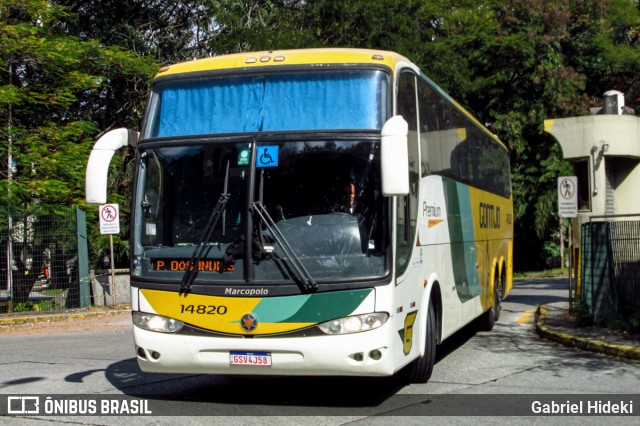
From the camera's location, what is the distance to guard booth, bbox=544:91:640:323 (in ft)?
43.4

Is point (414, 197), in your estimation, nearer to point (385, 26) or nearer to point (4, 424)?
point (4, 424)

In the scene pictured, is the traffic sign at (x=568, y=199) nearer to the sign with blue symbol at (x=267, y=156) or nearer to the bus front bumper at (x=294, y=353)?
the bus front bumper at (x=294, y=353)

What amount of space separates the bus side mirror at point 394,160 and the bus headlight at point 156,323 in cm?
242

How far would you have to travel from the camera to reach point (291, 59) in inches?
330

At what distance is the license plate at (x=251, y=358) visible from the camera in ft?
24.9

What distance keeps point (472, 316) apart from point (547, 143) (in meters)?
24.7

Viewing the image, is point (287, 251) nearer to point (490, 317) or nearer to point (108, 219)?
point (490, 317)

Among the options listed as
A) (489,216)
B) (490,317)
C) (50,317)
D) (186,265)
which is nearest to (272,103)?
(186,265)

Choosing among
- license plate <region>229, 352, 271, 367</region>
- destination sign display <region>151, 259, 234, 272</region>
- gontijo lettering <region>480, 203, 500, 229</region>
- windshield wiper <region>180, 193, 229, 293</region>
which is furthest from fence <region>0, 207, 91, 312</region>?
license plate <region>229, 352, 271, 367</region>

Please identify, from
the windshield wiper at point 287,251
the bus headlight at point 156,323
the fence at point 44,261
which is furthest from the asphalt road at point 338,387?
the fence at point 44,261

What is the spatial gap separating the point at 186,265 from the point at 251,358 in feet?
3.63

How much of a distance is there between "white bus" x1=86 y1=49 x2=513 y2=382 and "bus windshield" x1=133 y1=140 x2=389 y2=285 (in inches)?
0.5

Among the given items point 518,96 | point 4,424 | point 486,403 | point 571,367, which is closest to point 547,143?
point 518,96

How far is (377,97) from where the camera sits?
26.4ft
